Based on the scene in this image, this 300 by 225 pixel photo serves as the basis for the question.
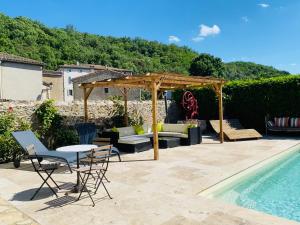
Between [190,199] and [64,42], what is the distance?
43983mm

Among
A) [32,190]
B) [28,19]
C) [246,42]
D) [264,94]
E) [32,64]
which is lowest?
[32,190]

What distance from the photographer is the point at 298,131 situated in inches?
520

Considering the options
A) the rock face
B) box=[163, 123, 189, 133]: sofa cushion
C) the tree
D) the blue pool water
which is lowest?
the blue pool water

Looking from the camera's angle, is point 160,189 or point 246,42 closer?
point 160,189

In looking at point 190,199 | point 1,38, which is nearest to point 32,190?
point 190,199

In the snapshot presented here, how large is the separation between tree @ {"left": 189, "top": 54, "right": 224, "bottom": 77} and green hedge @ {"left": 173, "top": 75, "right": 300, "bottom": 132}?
3767 cm

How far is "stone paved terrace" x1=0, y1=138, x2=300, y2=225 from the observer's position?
14.0 feet

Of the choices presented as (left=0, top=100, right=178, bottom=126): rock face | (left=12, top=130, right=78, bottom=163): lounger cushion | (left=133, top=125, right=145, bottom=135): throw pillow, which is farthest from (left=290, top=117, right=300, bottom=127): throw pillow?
(left=12, top=130, right=78, bottom=163): lounger cushion

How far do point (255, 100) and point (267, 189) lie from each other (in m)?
9.33

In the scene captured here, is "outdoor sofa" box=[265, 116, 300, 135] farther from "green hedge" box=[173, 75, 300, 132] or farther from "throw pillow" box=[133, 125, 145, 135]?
"throw pillow" box=[133, 125, 145, 135]

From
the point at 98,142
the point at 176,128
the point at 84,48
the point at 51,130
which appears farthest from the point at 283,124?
the point at 84,48

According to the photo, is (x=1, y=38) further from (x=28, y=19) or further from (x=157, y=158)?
(x=157, y=158)

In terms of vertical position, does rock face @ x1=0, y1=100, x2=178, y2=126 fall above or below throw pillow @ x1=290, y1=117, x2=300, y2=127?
above

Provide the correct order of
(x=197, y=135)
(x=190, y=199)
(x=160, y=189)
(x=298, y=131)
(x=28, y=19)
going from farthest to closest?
1. (x=28, y=19)
2. (x=298, y=131)
3. (x=197, y=135)
4. (x=160, y=189)
5. (x=190, y=199)
